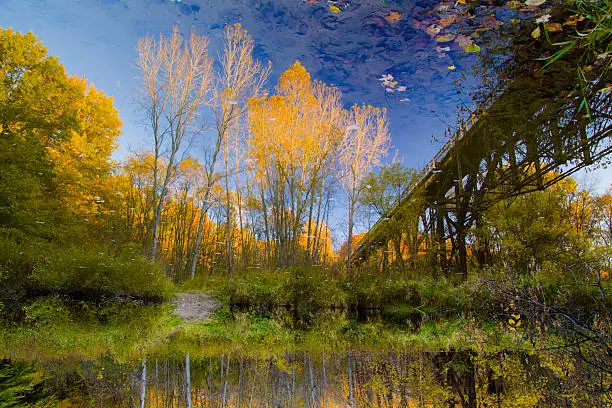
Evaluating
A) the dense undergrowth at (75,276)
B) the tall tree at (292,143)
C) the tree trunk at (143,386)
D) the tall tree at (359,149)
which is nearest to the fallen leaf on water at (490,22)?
the tree trunk at (143,386)

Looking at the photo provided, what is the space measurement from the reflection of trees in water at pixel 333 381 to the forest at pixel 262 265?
0.02 meters

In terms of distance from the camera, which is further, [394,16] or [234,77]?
[234,77]

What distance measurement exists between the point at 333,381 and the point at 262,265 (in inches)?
374

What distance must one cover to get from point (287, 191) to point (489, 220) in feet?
22.0

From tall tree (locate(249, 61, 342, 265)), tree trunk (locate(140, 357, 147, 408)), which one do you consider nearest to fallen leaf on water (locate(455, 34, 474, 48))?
tree trunk (locate(140, 357, 147, 408))

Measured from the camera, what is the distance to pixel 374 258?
1411 cm

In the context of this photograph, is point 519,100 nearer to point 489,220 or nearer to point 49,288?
point 489,220

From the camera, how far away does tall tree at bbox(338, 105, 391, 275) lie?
1357 cm

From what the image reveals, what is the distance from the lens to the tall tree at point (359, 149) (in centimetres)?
1357

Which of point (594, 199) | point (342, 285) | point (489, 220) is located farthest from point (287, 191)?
point (594, 199)

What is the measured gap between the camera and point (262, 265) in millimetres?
11633

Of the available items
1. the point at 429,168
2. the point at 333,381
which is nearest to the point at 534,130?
the point at 333,381

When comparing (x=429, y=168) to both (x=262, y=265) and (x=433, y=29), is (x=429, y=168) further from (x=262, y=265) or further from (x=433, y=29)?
(x=433, y=29)

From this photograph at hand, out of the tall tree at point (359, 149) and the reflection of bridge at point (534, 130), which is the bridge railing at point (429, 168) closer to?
the reflection of bridge at point (534, 130)
